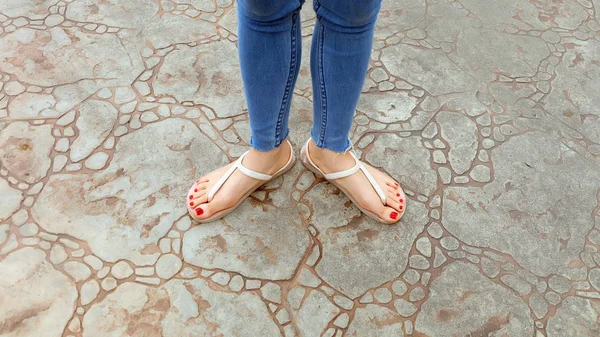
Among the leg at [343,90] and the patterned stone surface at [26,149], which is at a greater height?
the leg at [343,90]

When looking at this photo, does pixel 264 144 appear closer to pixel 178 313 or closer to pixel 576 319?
pixel 178 313

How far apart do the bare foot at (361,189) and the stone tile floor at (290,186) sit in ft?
0.13

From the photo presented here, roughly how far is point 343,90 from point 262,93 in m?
0.15

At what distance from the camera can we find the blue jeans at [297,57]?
76cm

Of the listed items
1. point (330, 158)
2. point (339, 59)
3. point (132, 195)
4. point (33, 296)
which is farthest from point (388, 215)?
point (33, 296)

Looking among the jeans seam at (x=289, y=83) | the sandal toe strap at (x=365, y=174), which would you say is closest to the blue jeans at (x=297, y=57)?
the jeans seam at (x=289, y=83)

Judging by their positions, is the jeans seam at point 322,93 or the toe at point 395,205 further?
the toe at point 395,205

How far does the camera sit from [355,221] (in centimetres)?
109

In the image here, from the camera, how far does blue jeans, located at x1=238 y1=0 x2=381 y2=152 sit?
757 millimetres

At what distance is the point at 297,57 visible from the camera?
86cm

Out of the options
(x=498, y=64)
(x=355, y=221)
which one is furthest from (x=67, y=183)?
(x=498, y=64)

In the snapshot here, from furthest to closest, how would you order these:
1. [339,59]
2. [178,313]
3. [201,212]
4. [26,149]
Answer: [26,149] → [201,212] → [178,313] → [339,59]

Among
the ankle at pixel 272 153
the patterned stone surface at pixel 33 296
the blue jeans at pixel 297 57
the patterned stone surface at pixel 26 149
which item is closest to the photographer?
the blue jeans at pixel 297 57

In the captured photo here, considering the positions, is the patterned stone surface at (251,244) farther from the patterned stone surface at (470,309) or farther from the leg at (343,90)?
the patterned stone surface at (470,309)
